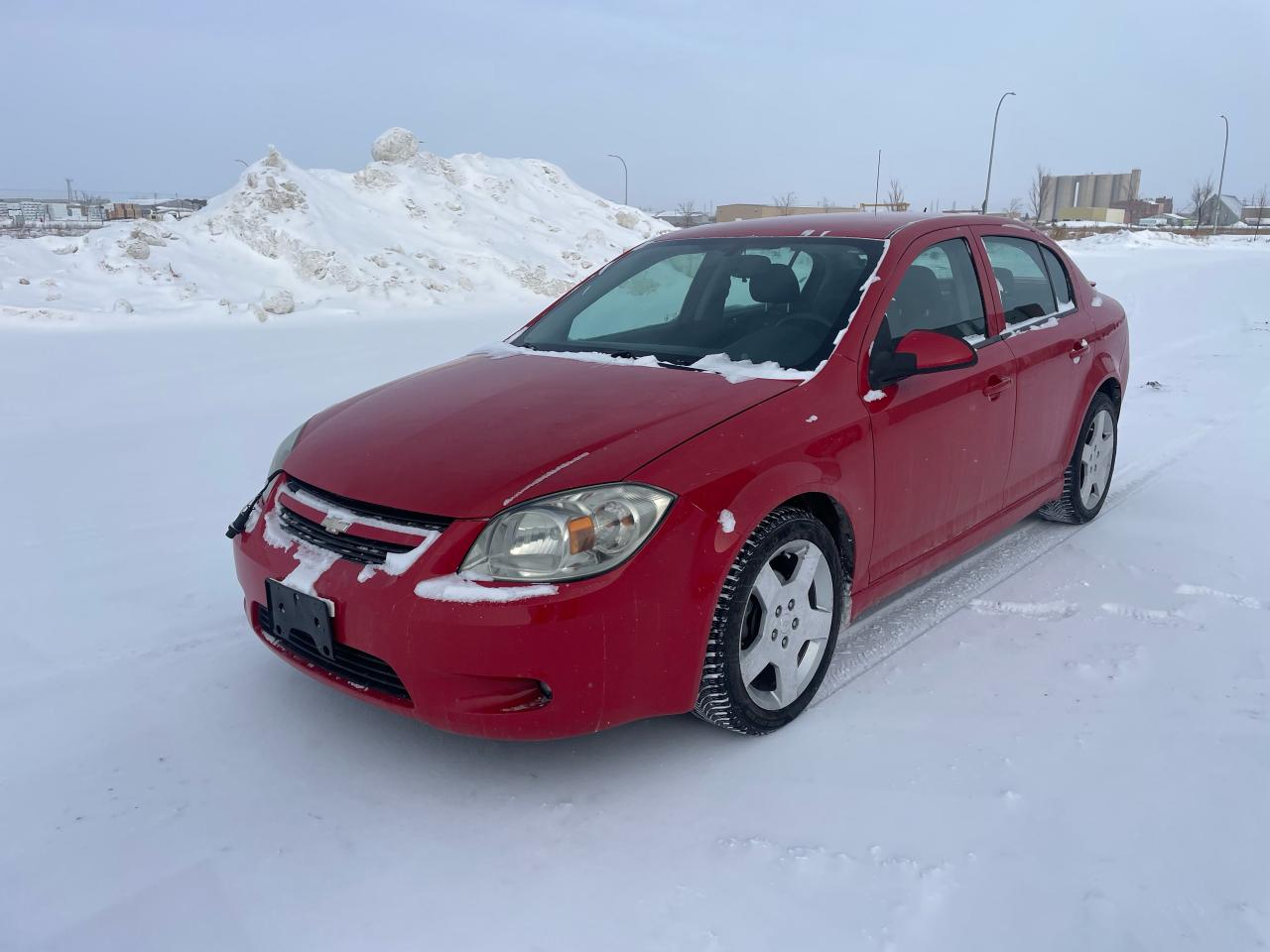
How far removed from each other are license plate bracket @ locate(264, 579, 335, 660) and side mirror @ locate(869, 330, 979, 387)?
1842 millimetres

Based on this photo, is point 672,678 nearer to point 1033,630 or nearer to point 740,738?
point 740,738

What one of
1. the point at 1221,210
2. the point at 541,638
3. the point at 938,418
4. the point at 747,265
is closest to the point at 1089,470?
the point at 938,418

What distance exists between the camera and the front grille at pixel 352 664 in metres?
2.61

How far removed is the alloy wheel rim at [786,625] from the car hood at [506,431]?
0.50 meters

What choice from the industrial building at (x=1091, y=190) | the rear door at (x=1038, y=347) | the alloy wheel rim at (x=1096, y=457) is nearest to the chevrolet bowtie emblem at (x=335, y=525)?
the rear door at (x=1038, y=347)

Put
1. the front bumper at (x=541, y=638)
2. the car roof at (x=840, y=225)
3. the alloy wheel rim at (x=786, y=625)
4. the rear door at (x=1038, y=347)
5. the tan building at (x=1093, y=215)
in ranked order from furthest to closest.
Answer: the tan building at (x=1093, y=215)
the rear door at (x=1038, y=347)
the car roof at (x=840, y=225)
the alloy wheel rim at (x=786, y=625)
the front bumper at (x=541, y=638)

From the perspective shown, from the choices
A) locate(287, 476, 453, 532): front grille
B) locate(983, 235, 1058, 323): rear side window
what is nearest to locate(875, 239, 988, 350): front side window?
locate(983, 235, 1058, 323): rear side window

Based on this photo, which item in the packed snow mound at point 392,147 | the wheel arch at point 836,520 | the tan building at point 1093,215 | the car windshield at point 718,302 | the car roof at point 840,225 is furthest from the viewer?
the tan building at point 1093,215

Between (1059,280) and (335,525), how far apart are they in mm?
3644

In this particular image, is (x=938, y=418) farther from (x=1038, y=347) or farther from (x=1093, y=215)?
(x=1093, y=215)

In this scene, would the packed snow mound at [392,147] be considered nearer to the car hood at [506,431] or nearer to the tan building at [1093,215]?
the car hood at [506,431]

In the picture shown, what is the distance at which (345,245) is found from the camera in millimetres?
16719

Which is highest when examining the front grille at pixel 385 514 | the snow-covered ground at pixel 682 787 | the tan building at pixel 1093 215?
the tan building at pixel 1093 215

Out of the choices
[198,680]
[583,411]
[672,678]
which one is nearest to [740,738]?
[672,678]
